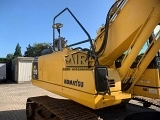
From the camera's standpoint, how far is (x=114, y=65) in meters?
4.21

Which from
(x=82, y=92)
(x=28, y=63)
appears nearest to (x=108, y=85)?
(x=82, y=92)

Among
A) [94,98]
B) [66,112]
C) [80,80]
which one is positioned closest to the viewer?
[94,98]

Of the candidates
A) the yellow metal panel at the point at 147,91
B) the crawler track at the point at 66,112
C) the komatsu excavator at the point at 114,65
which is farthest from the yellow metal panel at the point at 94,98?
the yellow metal panel at the point at 147,91

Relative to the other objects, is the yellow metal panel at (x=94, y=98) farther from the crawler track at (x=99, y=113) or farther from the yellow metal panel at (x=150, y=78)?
the yellow metal panel at (x=150, y=78)

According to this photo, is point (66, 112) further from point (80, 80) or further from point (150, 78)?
point (150, 78)

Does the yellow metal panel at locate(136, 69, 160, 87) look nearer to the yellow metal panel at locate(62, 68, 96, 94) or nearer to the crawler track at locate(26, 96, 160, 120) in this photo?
the crawler track at locate(26, 96, 160, 120)

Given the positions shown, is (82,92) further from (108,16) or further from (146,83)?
(108,16)

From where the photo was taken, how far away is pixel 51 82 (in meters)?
4.98

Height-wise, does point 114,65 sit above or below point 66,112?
above

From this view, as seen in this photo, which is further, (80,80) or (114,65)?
(114,65)

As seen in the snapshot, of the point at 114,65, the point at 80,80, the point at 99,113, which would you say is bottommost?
the point at 99,113

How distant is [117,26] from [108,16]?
0.23m

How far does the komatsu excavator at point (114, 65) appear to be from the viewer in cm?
336

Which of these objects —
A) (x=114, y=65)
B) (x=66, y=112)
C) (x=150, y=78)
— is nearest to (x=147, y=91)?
(x=150, y=78)
